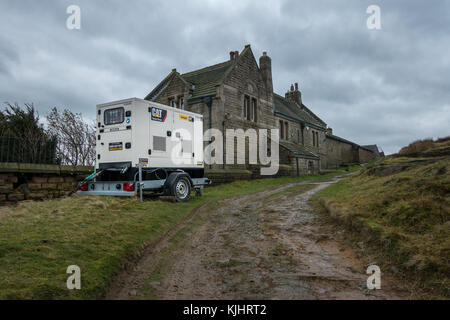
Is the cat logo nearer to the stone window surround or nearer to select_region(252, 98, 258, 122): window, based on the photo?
the stone window surround

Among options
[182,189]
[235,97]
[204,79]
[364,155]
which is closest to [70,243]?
[182,189]

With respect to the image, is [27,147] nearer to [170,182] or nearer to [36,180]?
[36,180]

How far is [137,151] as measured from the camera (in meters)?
10.7

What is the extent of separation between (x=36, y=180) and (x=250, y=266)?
8.97 meters

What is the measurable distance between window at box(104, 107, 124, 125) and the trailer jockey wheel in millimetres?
3112

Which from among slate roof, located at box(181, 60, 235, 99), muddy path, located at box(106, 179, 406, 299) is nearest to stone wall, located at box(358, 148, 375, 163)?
slate roof, located at box(181, 60, 235, 99)

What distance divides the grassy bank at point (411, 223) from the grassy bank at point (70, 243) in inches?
162

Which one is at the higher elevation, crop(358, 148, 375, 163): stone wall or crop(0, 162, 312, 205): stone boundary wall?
crop(358, 148, 375, 163): stone wall

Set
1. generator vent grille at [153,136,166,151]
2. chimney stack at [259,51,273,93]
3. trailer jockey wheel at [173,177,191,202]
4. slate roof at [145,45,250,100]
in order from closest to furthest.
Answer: generator vent grille at [153,136,166,151] < trailer jockey wheel at [173,177,191,202] < slate roof at [145,45,250,100] < chimney stack at [259,51,273,93]

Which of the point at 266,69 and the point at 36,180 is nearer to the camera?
the point at 36,180

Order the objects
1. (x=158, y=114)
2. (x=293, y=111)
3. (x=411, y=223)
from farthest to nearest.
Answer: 1. (x=293, y=111)
2. (x=158, y=114)
3. (x=411, y=223)

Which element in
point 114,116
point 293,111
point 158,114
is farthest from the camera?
point 293,111

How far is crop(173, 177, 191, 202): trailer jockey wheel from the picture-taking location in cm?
1148
